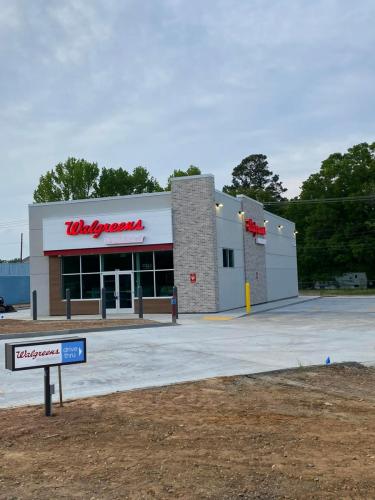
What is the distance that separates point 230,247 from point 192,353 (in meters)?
17.0

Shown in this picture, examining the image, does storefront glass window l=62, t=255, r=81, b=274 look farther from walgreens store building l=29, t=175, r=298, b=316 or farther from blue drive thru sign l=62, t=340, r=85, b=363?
blue drive thru sign l=62, t=340, r=85, b=363

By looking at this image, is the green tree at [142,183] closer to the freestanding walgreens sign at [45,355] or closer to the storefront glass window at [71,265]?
the storefront glass window at [71,265]

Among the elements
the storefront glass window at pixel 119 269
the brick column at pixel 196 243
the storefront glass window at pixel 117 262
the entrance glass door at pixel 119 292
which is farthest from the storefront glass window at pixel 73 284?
the brick column at pixel 196 243

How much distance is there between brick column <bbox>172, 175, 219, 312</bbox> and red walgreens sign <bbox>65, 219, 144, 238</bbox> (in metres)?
2.09

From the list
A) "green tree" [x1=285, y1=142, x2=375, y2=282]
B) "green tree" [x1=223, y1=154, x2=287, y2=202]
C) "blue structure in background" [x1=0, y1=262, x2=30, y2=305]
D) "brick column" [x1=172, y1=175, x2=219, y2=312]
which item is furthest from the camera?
"green tree" [x1=223, y1=154, x2=287, y2=202]

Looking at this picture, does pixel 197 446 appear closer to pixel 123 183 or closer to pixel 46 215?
pixel 46 215

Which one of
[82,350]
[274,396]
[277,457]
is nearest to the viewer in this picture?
[277,457]

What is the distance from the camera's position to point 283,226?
139ft

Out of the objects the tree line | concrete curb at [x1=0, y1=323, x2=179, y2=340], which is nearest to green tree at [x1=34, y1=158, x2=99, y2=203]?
the tree line

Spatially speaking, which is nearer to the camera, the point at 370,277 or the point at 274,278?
the point at 274,278

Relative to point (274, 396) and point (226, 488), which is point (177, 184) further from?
point (226, 488)

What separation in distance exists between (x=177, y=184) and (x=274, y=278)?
44.5 feet

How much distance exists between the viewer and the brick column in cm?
2664

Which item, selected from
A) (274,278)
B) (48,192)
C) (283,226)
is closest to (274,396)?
(274,278)
